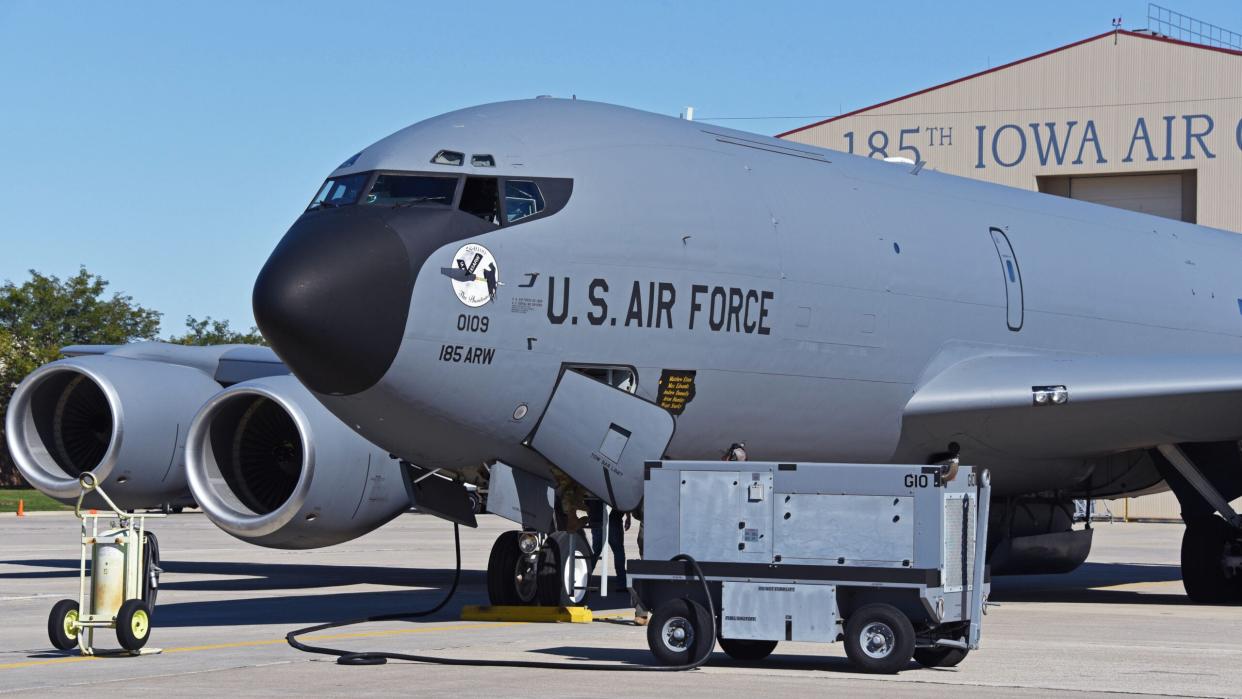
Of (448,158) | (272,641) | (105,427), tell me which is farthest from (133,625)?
(105,427)

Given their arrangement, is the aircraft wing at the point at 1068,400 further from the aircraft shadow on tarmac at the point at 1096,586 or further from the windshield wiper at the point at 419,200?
the windshield wiper at the point at 419,200

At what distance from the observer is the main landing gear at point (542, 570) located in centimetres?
1373

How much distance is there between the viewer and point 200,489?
15781mm

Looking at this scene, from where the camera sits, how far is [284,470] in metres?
16.6

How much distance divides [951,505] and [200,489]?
25.7 ft

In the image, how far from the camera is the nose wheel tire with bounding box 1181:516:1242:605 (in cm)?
1866

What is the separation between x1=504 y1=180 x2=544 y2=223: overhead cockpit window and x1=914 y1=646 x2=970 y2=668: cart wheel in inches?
178

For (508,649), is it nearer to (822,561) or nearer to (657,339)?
(822,561)

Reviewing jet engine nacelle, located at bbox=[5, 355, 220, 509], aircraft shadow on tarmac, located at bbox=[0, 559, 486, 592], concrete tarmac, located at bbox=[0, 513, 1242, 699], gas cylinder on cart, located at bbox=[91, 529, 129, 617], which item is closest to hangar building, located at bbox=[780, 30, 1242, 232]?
concrete tarmac, located at bbox=[0, 513, 1242, 699]

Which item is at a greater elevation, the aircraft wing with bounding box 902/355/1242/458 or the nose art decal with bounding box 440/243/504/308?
the nose art decal with bounding box 440/243/504/308

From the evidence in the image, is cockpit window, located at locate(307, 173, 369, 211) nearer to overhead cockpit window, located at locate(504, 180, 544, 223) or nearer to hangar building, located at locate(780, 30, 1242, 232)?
overhead cockpit window, located at locate(504, 180, 544, 223)

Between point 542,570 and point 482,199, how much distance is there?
3.15m

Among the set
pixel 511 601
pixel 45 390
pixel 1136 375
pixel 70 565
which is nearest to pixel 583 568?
pixel 511 601

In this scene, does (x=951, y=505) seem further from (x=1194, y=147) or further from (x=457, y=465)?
(x=1194, y=147)
